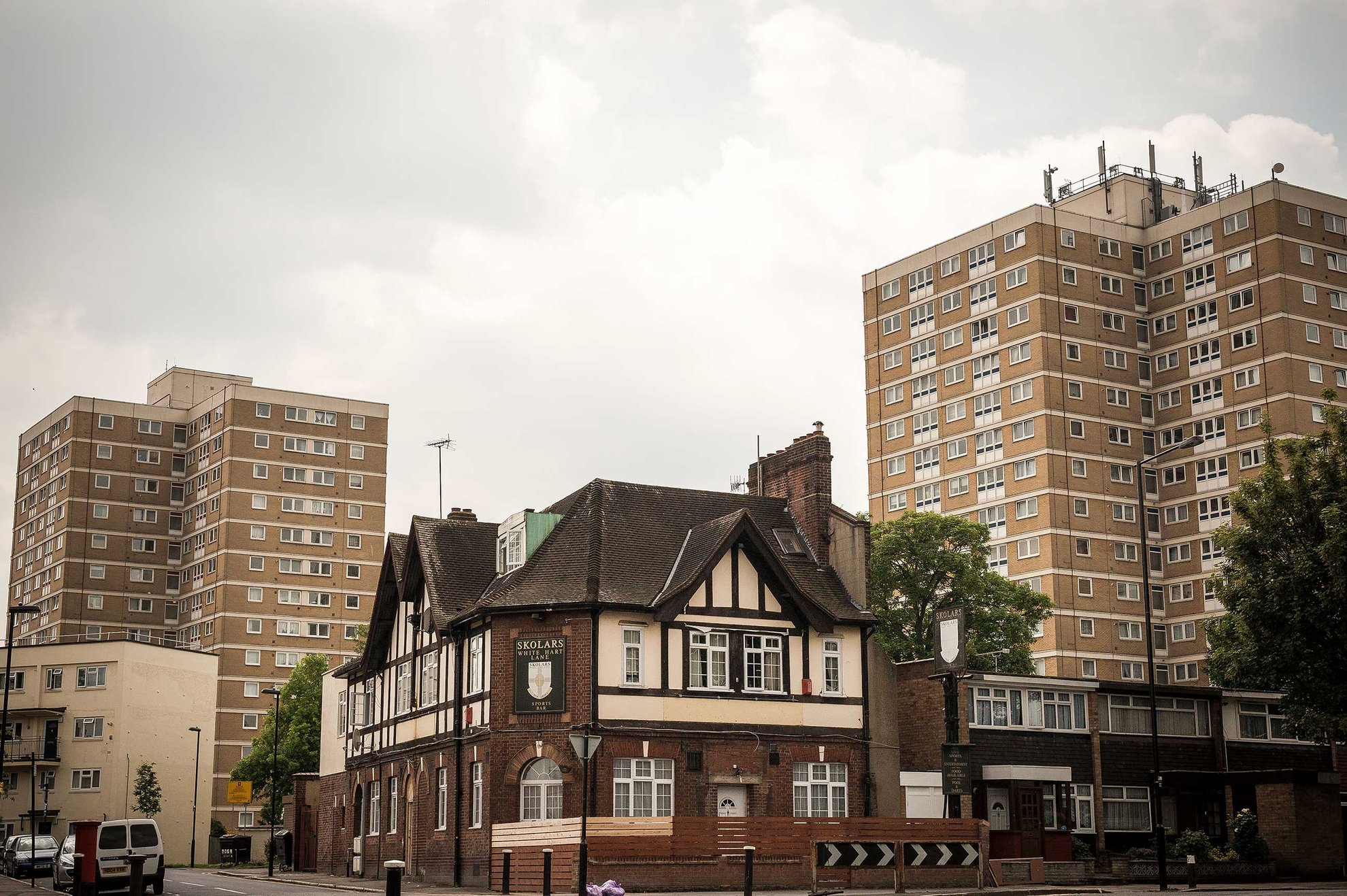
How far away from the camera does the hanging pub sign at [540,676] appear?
43.4m

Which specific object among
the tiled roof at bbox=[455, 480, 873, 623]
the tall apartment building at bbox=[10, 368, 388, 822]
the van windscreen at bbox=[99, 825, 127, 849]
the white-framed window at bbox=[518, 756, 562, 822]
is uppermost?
the tall apartment building at bbox=[10, 368, 388, 822]

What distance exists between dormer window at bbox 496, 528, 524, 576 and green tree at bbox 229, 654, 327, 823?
141 ft

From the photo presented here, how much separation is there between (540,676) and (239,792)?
5173cm

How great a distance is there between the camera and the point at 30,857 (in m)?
61.5

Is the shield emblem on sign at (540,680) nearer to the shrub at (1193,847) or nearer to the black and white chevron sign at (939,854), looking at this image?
the black and white chevron sign at (939,854)

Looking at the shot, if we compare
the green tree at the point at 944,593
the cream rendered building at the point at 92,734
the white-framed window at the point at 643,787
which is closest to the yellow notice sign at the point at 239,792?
the cream rendered building at the point at 92,734

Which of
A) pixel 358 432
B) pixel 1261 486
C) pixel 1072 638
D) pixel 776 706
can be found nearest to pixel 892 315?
pixel 1072 638

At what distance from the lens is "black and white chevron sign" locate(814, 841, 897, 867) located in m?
36.2

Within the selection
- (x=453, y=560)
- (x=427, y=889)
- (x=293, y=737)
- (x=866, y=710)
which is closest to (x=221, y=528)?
(x=293, y=737)

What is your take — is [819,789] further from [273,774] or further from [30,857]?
[273,774]

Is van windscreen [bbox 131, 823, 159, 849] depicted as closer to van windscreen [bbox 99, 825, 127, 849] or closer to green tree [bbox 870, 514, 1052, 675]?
van windscreen [bbox 99, 825, 127, 849]

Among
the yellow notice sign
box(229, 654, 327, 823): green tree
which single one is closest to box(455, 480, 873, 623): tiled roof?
box(229, 654, 327, 823): green tree

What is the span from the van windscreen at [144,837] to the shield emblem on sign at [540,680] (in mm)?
10678

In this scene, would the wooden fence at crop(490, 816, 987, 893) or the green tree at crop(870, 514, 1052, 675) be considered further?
the green tree at crop(870, 514, 1052, 675)
